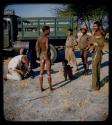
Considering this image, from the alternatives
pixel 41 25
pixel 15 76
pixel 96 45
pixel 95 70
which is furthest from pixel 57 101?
pixel 41 25

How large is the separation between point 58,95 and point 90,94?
77 centimetres

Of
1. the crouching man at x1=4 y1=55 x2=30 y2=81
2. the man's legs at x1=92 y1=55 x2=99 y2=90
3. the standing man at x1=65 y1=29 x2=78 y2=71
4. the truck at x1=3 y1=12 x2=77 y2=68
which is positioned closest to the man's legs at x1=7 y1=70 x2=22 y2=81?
the crouching man at x1=4 y1=55 x2=30 y2=81

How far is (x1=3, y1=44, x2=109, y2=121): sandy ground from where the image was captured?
5.93 metres

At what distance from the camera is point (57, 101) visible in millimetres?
6957

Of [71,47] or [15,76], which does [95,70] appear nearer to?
[15,76]

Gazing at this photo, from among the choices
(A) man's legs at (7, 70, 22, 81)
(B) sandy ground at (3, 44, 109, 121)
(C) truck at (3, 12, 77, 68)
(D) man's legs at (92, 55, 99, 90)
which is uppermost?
(C) truck at (3, 12, 77, 68)

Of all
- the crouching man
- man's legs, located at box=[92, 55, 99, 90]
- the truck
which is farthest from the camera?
the truck

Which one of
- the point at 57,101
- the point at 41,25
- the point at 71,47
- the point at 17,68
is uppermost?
the point at 41,25

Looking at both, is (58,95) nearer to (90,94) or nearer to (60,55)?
Result: (90,94)

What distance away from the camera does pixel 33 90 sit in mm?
8023

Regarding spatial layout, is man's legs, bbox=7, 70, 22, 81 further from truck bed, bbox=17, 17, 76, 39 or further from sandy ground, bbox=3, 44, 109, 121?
truck bed, bbox=17, 17, 76, 39

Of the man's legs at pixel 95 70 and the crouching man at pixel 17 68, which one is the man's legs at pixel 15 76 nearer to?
the crouching man at pixel 17 68

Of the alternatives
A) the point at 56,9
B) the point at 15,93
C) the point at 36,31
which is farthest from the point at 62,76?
the point at 56,9

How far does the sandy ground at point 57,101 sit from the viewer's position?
19.4 ft
